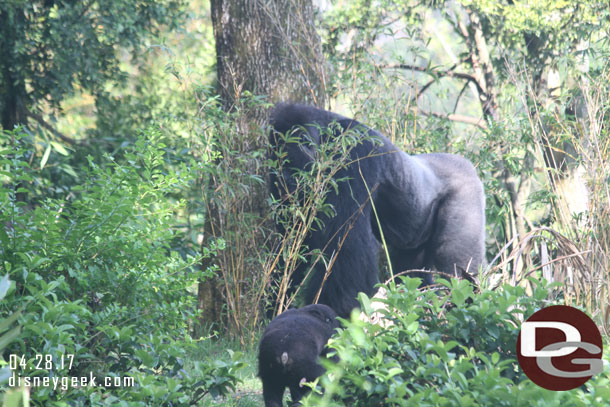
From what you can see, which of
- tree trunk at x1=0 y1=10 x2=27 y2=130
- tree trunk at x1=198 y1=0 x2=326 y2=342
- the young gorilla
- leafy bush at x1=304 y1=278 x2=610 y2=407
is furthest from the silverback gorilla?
tree trunk at x1=0 y1=10 x2=27 y2=130

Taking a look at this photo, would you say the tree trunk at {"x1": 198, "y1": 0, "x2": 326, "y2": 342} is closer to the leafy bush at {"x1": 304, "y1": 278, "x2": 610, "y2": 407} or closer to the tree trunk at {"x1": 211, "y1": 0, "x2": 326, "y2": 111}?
the tree trunk at {"x1": 211, "y1": 0, "x2": 326, "y2": 111}

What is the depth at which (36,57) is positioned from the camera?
5582 mm

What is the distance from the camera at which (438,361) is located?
1.79 metres

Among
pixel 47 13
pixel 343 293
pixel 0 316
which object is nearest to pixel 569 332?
pixel 0 316

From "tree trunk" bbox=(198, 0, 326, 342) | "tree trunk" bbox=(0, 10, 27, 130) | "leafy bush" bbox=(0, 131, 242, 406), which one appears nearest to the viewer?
"leafy bush" bbox=(0, 131, 242, 406)

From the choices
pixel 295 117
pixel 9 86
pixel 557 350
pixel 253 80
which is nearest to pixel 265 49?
pixel 253 80

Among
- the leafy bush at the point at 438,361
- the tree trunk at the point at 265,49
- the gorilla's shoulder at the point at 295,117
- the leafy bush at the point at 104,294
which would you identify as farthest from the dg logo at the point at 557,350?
the tree trunk at the point at 265,49

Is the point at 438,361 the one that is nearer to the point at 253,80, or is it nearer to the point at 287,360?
the point at 287,360

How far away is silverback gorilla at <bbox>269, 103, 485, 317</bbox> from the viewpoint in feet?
12.3

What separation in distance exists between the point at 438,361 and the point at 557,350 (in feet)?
1.17

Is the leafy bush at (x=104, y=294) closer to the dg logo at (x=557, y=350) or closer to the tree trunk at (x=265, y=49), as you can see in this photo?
the dg logo at (x=557, y=350)

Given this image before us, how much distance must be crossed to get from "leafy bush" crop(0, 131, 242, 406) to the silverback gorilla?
1208 mm

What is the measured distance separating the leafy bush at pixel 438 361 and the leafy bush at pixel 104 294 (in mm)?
496

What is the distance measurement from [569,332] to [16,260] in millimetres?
1716
